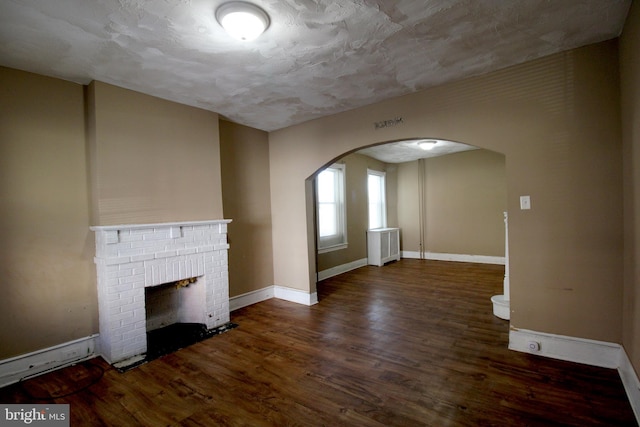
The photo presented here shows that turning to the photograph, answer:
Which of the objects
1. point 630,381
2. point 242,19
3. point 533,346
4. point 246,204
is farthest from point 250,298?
point 630,381

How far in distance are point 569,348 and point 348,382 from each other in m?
1.91

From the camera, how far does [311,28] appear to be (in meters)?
2.00

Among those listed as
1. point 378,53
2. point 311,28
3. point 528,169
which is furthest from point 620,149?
point 311,28

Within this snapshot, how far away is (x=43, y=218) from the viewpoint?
2549 millimetres

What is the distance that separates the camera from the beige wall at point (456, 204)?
21.1 feet

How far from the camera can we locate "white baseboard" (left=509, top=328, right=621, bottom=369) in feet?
7.41

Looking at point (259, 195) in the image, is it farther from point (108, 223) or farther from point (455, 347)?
point (455, 347)

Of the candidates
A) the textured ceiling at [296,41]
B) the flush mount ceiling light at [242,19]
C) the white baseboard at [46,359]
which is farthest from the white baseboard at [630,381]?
the white baseboard at [46,359]

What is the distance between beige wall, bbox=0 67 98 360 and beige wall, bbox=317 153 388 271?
12.7ft

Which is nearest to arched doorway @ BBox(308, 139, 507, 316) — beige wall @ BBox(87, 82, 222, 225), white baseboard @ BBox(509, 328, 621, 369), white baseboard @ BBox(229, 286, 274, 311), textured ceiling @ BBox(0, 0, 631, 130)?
white baseboard @ BBox(229, 286, 274, 311)

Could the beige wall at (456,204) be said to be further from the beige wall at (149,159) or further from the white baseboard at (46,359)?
the white baseboard at (46,359)

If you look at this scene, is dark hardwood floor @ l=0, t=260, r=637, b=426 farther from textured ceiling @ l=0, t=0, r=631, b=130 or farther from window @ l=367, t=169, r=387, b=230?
window @ l=367, t=169, r=387, b=230

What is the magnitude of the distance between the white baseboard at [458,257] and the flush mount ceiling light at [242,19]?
6.64 metres

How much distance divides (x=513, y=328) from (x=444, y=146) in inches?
173
